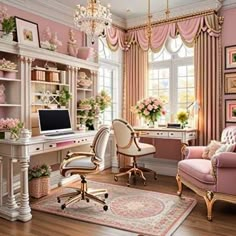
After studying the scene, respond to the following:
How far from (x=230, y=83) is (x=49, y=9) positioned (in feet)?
11.0

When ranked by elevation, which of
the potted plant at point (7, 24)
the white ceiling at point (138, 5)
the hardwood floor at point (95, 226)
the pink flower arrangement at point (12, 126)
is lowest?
the hardwood floor at point (95, 226)

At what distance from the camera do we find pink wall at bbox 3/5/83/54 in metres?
4.10

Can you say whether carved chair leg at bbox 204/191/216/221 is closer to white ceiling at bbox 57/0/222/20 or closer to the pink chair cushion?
the pink chair cushion

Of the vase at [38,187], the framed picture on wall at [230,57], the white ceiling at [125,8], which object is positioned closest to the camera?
the vase at [38,187]

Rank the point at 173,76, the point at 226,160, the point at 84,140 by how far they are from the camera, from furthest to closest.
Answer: the point at 173,76
the point at 84,140
the point at 226,160

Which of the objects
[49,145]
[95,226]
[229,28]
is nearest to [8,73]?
[49,145]

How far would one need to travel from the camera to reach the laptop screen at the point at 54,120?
404 cm

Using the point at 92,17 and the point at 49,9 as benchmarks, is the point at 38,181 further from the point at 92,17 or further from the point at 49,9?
the point at 49,9

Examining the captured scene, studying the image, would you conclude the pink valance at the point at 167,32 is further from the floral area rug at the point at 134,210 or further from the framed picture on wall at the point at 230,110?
the floral area rug at the point at 134,210

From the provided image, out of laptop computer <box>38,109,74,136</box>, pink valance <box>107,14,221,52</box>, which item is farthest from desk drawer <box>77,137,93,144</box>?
pink valance <box>107,14,221,52</box>

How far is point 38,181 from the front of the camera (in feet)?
13.0

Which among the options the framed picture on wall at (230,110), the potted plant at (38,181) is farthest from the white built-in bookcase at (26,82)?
the framed picture on wall at (230,110)

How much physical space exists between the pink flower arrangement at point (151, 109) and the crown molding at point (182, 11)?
168 cm

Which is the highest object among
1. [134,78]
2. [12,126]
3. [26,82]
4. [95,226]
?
[134,78]
